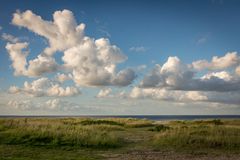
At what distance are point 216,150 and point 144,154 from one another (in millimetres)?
5002

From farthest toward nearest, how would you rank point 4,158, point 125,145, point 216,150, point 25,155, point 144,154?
point 125,145
point 216,150
point 144,154
point 25,155
point 4,158

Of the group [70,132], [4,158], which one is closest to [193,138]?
[70,132]

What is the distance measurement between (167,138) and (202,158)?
206 inches

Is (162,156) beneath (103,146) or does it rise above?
beneath

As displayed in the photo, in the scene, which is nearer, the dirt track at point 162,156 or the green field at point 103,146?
the dirt track at point 162,156

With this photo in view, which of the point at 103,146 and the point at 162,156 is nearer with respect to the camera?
the point at 162,156

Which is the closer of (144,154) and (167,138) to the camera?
(144,154)

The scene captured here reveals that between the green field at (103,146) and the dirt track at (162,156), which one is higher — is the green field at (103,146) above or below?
above

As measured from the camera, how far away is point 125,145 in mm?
19188

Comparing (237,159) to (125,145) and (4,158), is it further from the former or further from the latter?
(4,158)

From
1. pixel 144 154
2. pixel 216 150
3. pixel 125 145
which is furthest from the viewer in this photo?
pixel 125 145

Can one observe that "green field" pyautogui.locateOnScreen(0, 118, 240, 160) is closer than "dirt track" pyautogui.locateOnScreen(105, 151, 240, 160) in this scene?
No

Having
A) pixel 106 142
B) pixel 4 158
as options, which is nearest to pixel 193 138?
pixel 106 142

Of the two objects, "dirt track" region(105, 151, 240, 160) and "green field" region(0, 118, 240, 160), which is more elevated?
"green field" region(0, 118, 240, 160)
